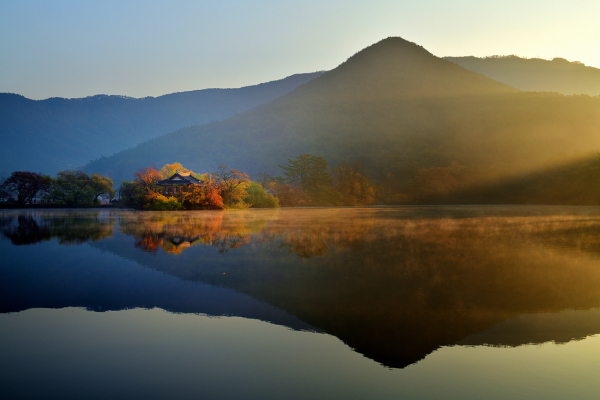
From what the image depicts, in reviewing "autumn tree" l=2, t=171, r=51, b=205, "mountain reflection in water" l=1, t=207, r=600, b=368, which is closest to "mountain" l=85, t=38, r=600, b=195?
"autumn tree" l=2, t=171, r=51, b=205

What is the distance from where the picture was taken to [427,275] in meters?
6.88

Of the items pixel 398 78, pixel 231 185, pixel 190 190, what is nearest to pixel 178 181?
pixel 190 190

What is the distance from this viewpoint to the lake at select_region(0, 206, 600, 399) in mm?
2998

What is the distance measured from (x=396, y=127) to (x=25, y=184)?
3709 inches

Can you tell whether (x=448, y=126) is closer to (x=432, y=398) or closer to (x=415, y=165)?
(x=415, y=165)

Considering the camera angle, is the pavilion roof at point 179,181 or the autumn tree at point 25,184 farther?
the autumn tree at point 25,184

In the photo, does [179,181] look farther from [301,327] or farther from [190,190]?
[301,327]

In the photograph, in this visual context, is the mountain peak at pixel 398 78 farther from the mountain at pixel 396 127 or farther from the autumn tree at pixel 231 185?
the autumn tree at pixel 231 185

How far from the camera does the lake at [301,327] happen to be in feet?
9.84

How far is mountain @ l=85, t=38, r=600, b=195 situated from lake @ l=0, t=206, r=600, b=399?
6552 centimetres

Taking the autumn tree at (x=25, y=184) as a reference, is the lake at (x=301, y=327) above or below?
below

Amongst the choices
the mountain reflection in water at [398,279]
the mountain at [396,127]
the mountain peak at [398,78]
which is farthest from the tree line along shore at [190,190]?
the mountain peak at [398,78]

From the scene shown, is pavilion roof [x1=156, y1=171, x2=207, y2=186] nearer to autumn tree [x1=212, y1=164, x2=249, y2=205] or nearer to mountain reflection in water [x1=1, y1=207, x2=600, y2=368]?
autumn tree [x1=212, y1=164, x2=249, y2=205]

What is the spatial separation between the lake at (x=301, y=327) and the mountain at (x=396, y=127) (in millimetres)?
65519
